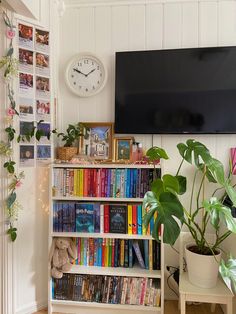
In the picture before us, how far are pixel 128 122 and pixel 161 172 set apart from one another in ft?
1.64

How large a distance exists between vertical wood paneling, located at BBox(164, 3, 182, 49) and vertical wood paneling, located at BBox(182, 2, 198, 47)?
39mm

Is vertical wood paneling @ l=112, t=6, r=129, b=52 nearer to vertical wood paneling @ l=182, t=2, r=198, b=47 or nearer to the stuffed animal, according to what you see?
vertical wood paneling @ l=182, t=2, r=198, b=47

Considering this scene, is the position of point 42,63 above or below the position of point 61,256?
above

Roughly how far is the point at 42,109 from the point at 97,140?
49cm

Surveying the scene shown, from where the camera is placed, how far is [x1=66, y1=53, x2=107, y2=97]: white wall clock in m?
2.10

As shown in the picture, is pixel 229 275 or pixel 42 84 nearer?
pixel 229 275

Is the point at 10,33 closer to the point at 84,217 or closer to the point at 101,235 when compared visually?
the point at 84,217

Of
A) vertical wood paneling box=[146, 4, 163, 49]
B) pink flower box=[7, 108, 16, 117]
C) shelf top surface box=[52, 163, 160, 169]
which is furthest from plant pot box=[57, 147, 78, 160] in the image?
vertical wood paneling box=[146, 4, 163, 49]

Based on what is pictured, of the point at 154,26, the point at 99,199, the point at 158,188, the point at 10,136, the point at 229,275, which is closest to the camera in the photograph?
the point at 229,275

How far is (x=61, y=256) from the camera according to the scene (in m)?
1.88

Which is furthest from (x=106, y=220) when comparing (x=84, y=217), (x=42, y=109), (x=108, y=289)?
(x=42, y=109)

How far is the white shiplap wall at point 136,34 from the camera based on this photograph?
202cm

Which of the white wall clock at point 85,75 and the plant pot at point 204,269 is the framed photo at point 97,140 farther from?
the plant pot at point 204,269

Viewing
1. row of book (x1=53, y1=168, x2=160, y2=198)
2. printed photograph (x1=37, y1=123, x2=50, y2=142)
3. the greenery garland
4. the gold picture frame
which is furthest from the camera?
the gold picture frame
